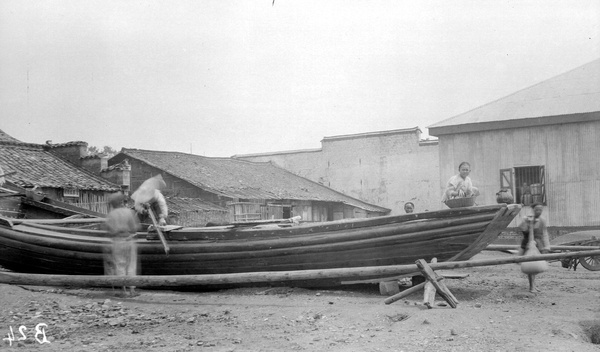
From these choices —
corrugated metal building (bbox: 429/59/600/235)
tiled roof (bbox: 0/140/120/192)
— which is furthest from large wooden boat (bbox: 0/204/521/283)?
corrugated metal building (bbox: 429/59/600/235)

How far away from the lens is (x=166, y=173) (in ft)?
71.2

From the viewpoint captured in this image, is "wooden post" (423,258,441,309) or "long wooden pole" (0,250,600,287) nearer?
"wooden post" (423,258,441,309)

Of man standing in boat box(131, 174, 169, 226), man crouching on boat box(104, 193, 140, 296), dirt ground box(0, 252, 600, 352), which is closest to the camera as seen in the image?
dirt ground box(0, 252, 600, 352)

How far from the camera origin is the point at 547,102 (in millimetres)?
17688

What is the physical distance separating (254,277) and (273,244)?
124 centimetres

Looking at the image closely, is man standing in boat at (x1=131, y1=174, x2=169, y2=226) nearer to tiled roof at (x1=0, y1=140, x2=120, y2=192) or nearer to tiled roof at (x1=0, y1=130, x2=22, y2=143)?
tiled roof at (x1=0, y1=140, x2=120, y2=192)

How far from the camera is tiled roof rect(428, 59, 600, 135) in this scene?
1691 centimetres

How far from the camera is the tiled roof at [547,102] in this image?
55.5ft

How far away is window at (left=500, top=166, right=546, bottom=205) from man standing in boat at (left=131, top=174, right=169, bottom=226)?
40.3 ft

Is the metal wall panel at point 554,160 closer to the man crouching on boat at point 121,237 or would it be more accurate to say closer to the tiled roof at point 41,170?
the tiled roof at point 41,170

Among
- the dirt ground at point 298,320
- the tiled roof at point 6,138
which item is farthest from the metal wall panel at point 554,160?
the tiled roof at point 6,138

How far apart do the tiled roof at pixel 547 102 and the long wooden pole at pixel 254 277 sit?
11.3 m

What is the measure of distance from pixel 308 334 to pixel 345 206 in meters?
23.8

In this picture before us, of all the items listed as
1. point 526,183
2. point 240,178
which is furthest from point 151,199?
point 240,178
